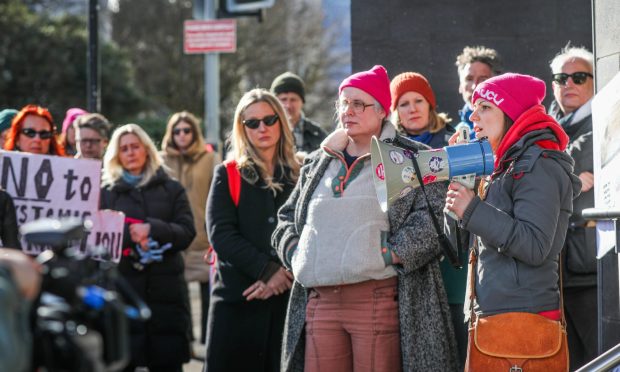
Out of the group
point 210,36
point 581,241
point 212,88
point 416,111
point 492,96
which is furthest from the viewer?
point 212,88

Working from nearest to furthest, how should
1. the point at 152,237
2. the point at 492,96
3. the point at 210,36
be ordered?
1. the point at 492,96
2. the point at 152,237
3. the point at 210,36

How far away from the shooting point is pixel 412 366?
5.08 meters

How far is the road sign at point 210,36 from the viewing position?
10.9 meters

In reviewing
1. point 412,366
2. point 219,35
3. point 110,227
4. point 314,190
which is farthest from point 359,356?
point 219,35

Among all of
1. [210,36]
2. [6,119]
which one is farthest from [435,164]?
[210,36]

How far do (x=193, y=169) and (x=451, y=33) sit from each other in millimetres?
2510

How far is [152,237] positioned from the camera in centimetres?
714

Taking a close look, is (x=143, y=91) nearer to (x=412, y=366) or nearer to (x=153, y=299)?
(x=153, y=299)

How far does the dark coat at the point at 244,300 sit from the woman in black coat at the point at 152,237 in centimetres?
92

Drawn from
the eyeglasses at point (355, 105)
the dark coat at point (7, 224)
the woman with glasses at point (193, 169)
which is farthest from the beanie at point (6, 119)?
the eyeglasses at point (355, 105)

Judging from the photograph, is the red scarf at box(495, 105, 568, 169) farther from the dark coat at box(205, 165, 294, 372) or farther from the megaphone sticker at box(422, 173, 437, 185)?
the dark coat at box(205, 165, 294, 372)

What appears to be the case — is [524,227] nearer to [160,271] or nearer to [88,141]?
[160,271]

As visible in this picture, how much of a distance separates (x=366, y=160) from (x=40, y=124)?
2.85m

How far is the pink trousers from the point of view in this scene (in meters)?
5.12
